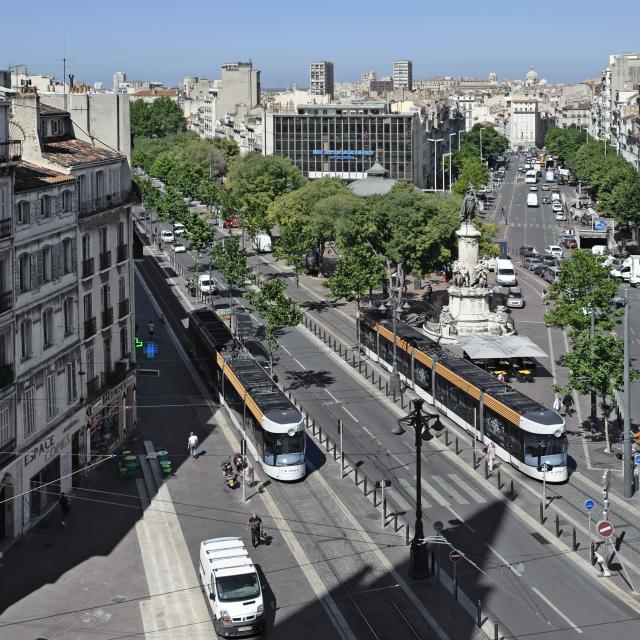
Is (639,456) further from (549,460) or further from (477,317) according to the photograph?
(477,317)

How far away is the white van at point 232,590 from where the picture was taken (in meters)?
34.8

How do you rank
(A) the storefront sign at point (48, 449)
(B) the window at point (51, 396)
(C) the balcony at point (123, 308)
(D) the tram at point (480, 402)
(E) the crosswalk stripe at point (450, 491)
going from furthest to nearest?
(C) the balcony at point (123, 308)
(D) the tram at point (480, 402)
(E) the crosswalk stripe at point (450, 491)
(B) the window at point (51, 396)
(A) the storefront sign at point (48, 449)

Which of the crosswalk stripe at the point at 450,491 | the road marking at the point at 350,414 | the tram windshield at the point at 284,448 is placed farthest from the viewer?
the road marking at the point at 350,414

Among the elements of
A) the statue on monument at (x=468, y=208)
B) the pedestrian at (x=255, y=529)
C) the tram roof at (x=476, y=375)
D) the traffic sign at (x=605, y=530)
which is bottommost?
the pedestrian at (x=255, y=529)

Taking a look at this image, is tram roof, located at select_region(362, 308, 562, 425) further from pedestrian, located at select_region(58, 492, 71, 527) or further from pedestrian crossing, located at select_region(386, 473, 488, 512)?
pedestrian, located at select_region(58, 492, 71, 527)

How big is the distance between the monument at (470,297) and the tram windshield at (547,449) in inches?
1182

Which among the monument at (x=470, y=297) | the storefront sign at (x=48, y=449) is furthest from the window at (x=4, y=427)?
the monument at (x=470, y=297)

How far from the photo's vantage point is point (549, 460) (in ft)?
162

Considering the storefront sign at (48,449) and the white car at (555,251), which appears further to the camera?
the white car at (555,251)

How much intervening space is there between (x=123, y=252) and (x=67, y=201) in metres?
7.86

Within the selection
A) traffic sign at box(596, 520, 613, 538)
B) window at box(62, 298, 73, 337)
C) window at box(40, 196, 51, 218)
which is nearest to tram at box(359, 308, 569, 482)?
traffic sign at box(596, 520, 613, 538)

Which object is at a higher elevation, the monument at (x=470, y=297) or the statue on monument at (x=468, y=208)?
the statue on monument at (x=468, y=208)

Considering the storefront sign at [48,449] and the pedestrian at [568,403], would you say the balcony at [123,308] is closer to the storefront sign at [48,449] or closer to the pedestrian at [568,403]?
the storefront sign at [48,449]

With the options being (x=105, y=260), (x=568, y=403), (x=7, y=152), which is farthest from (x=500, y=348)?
(x=7, y=152)
